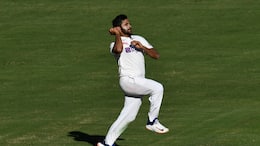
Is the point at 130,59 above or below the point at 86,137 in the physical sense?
above

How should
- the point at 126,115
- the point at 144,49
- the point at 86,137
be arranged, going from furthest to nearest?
the point at 86,137, the point at 126,115, the point at 144,49

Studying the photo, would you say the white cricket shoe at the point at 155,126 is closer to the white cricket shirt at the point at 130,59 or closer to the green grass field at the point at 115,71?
the green grass field at the point at 115,71

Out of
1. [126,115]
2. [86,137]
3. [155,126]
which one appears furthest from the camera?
[86,137]

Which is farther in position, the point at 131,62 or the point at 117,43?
the point at 131,62

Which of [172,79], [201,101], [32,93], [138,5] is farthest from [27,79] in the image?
[138,5]

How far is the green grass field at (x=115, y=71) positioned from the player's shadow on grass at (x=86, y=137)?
0.03 meters

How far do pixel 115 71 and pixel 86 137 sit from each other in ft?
47.1

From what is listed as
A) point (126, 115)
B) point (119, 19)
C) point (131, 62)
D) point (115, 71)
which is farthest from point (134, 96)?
point (115, 71)

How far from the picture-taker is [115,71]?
37094 millimetres

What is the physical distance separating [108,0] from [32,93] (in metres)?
20.7

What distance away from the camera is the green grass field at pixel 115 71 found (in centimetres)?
2320

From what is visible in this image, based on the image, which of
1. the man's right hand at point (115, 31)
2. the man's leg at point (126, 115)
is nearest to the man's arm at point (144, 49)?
the man's right hand at point (115, 31)

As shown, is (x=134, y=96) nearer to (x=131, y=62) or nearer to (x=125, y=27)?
(x=131, y=62)

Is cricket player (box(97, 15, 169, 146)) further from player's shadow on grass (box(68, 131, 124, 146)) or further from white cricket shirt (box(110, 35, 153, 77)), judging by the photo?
player's shadow on grass (box(68, 131, 124, 146))
